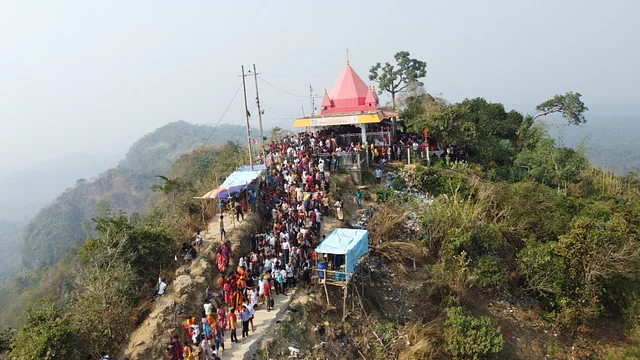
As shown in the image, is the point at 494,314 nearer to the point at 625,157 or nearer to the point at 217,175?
the point at 217,175

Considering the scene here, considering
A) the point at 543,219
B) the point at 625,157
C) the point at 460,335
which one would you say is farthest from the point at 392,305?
the point at 625,157

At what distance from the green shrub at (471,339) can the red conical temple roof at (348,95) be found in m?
17.8

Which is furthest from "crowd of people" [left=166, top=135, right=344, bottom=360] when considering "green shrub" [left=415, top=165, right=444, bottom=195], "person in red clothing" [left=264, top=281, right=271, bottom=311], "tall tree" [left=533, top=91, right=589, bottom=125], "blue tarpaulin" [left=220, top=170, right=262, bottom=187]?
"tall tree" [left=533, top=91, right=589, bottom=125]

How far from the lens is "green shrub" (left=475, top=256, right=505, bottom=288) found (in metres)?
16.5

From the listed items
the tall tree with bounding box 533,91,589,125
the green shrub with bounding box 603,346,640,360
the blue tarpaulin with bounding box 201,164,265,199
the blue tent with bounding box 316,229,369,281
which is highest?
the tall tree with bounding box 533,91,589,125

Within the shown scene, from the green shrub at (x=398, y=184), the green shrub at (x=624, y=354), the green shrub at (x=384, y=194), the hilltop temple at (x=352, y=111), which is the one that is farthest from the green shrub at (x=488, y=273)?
the hilltop temple at (x=352, y=111)

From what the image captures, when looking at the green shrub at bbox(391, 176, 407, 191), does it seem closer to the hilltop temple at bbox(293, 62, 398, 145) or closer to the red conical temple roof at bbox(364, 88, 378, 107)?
the hilltop temple at bbox(293, 62, 398, 145)

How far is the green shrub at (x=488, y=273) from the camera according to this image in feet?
54.2

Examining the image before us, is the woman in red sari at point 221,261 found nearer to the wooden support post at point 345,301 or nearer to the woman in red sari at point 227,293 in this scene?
the woman in red sari at point 227,293

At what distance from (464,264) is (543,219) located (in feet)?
17.5

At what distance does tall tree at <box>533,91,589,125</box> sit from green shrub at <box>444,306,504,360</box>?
109 ft

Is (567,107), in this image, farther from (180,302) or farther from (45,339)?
(45,339)

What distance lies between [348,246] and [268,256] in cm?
273

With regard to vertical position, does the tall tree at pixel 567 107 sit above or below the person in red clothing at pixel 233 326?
above
